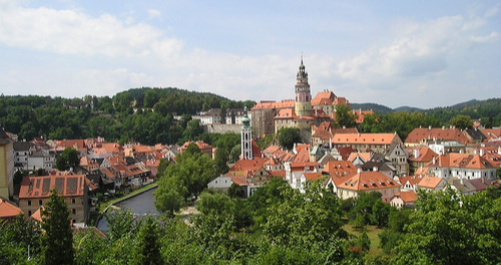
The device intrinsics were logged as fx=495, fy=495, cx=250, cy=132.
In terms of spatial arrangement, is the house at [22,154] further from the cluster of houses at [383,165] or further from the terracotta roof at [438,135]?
the terracotta roof at [438,135]

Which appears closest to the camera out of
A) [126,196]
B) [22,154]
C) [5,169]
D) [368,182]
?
[5,169]

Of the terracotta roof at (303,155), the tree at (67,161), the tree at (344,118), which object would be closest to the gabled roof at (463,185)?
the terracotta roof at (303,155)

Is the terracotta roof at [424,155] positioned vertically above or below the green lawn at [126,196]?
above

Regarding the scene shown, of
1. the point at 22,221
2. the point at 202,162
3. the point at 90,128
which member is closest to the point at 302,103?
the point at 202,162

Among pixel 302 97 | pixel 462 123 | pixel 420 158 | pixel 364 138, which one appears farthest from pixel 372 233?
pixel 302 97

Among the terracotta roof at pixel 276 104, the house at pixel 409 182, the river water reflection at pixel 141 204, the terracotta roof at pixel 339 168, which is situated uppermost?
the terracotta roof at pixel 276 104

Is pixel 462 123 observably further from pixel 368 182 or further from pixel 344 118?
pixel 368 182
